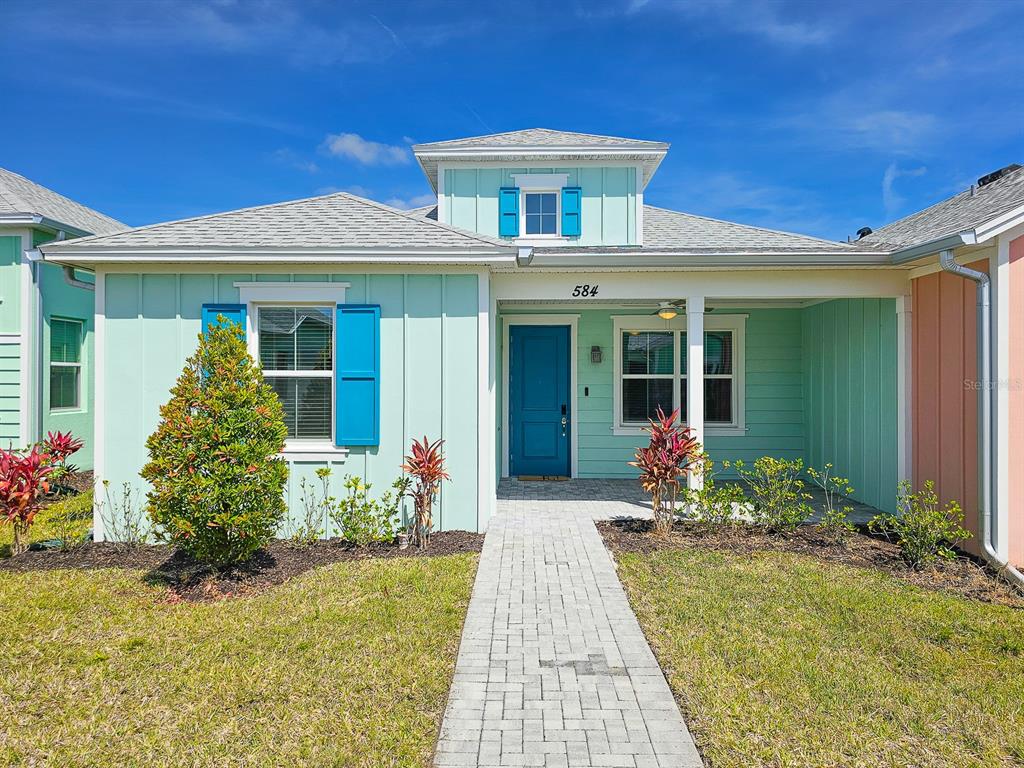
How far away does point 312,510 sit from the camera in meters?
6.29

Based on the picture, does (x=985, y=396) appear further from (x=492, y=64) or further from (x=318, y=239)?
→ (x=492, y=64)

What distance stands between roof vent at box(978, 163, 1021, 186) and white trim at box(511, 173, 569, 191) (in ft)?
19.1

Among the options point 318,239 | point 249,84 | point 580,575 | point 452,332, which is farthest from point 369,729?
point 249,84

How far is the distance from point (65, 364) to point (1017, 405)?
13036 mm

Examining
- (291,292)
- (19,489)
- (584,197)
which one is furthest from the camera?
(584,197)

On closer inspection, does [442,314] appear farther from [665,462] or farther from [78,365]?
[78,365]

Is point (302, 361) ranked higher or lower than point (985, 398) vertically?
higher

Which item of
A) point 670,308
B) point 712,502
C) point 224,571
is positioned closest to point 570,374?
point 670,308

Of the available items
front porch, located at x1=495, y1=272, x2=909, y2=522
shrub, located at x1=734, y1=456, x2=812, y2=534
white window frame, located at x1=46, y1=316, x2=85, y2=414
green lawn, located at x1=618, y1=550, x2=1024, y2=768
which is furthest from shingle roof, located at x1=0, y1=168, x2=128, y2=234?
shrub, located at x1=734, y1=456, x2=812, y2=534

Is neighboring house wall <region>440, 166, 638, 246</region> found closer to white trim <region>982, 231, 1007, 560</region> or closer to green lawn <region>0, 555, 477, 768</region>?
white trim <region>982, 231, 1007, 560</region>

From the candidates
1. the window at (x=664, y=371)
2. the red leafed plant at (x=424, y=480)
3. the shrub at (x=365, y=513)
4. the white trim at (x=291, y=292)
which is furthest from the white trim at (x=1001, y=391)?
the white trim at (x=291, y=292)

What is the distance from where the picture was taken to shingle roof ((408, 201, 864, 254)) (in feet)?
22.0

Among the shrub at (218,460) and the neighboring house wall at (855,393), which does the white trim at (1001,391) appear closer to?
the neighboring house wall at (855,393)

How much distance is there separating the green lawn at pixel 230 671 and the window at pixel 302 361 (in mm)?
1940
